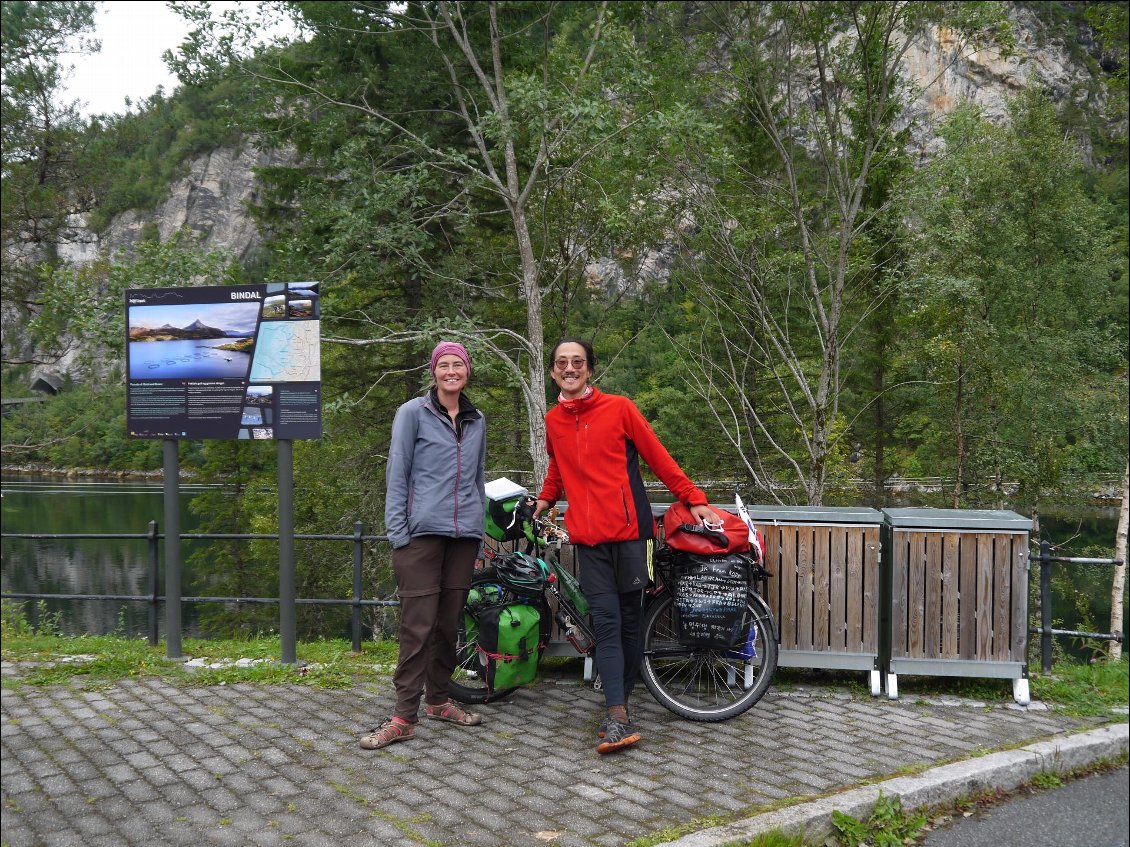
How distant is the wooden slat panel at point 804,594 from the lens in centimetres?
584

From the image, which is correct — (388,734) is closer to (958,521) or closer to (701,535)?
(701,535)

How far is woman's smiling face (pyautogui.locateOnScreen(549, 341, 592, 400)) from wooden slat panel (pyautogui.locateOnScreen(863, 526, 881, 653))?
2133 mm

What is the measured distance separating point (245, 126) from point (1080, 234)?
21.0 m

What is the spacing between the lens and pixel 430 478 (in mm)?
5031

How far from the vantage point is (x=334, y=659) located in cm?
659

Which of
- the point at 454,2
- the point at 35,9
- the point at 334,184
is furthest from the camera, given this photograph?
the point at 334,184

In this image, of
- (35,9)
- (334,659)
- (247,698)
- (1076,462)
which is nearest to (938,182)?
(334,659)

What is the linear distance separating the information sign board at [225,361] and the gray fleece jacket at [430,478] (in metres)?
1.58

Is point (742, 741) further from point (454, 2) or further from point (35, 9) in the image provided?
point (454, 2)

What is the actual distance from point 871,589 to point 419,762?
297cm

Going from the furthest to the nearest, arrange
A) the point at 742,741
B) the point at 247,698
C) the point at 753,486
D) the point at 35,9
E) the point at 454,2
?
the point at 753,486 < the point at 454,2 < the point at 247,698 < the point at 742,741 < the point at 35,9

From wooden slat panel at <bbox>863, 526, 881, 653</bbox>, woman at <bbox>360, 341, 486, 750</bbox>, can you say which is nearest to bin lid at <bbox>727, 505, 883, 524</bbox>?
wooden slat panel at <bbox>863, 526, 881, 653</bbox>

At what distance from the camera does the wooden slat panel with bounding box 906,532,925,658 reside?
5.72 metres

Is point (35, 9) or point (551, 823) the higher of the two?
point (35, 9)
